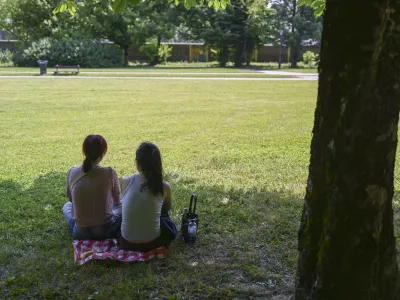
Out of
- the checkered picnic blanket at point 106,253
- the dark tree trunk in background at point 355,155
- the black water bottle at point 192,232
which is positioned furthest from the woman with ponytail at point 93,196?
the dark tree trunk in background at point 355,155

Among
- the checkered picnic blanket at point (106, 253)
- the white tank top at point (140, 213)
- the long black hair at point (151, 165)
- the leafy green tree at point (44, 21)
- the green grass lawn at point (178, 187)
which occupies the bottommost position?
the green grass lawn at point (178, 187)

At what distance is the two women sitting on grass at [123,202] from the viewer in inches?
157

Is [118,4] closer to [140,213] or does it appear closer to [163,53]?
[140,213]

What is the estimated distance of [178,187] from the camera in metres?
6.30

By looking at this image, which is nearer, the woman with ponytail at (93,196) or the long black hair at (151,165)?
the long black hair at (151,165)

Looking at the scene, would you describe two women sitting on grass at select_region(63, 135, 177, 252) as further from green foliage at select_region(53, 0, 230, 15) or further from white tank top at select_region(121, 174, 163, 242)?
green foliage at select_region(53, 0, 230, 15)

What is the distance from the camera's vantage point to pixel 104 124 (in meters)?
11.1

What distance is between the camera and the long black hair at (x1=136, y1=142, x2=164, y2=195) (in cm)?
393

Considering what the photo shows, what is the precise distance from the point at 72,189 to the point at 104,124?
22.8ft

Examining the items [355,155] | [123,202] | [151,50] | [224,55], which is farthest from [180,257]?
[224,55]

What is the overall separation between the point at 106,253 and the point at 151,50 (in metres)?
37.2

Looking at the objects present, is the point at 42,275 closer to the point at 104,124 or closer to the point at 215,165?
the point at 215,165

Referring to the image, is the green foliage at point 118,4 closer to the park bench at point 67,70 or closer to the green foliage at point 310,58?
the park bench at point 67,70

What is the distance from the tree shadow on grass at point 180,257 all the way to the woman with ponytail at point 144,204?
0.69 feet
